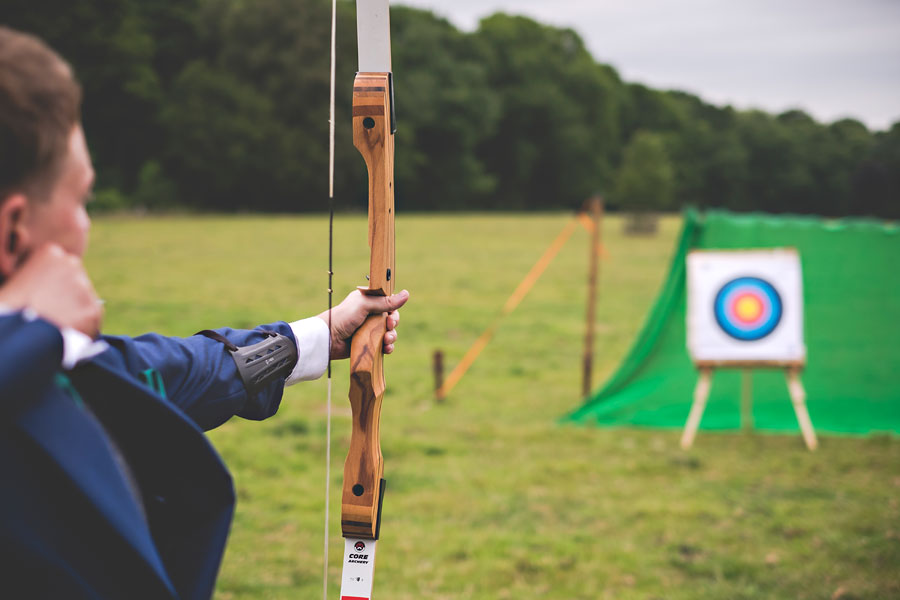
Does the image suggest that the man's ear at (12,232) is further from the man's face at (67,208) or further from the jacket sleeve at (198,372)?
the jacket sleeve at (198,372)

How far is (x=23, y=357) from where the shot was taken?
81 centimetres

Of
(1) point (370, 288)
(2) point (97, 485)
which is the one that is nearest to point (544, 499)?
(1) point (370, 288)

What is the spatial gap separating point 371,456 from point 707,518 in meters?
2.83

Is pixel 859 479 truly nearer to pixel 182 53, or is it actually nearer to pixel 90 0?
pixel 90 0

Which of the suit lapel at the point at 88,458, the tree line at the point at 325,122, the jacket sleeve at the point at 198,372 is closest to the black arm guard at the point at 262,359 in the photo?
the jacket sleeve at the point at 198,372

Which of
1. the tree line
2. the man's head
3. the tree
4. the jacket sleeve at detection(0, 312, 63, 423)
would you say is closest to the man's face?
the man's head

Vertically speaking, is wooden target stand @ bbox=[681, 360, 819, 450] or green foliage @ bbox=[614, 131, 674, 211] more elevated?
green foliage @ bbox=[614, 131, 674, 211]

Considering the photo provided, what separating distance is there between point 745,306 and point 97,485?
4.91 m

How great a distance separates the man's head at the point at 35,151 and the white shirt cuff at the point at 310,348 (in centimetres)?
66

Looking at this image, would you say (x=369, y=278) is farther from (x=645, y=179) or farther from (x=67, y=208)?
(x=645, y=179)

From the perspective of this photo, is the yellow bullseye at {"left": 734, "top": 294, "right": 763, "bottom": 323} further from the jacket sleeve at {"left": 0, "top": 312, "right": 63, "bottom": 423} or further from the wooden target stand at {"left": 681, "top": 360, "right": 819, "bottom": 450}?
the jacket sleeve at {"left": 0, "top": 312, "right": 63, "bottom": 423}

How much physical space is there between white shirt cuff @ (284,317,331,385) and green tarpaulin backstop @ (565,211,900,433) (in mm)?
4010

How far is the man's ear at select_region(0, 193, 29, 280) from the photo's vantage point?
33.9 inches

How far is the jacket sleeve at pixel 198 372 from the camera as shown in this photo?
1.26 metres
